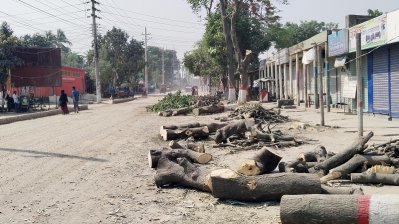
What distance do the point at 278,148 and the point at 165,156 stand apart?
11.6 ft

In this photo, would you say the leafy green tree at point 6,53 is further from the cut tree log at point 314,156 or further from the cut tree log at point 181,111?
the cut tree log at point 314,156

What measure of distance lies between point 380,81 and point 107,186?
46.3 feet

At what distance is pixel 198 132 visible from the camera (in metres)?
13.2

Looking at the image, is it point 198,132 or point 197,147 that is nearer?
point 197,147

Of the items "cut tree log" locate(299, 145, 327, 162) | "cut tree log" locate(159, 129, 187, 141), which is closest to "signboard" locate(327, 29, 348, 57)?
"cut tree log" locate(159, 129, 187, 141)

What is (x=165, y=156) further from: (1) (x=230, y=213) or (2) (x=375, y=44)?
(2) (x=375, y=44)

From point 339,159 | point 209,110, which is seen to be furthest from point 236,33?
point 339,159

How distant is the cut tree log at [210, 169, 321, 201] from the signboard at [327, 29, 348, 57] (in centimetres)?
1632

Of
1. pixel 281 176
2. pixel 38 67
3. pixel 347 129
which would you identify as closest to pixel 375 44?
pixel 347 129

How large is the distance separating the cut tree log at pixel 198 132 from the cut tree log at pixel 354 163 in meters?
6.09

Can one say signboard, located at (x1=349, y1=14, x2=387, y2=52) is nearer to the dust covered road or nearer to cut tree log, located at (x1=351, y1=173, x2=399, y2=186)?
the dust covered road

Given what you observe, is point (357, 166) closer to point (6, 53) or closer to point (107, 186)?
point (107, 186)

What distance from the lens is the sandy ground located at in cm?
607

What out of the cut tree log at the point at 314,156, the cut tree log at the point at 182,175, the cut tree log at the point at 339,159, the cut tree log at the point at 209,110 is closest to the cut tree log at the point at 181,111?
the cut tree log at the point at 209,110
